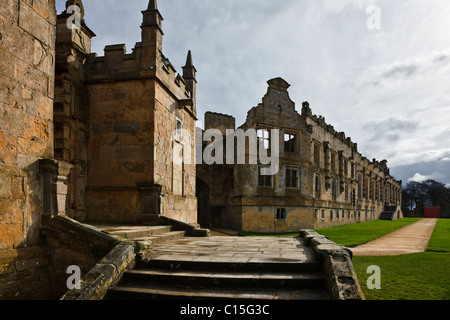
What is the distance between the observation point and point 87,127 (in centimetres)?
1105

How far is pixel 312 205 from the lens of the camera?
27.5m

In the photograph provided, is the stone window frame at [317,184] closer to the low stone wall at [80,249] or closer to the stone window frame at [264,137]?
the stone window frame at [264,137]

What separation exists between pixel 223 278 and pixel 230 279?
0.11 m

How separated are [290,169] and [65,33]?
64.7 ft

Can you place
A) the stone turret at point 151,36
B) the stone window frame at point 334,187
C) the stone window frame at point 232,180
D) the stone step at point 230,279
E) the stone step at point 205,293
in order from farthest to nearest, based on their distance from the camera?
the stone window frame at point 334,187 → the stone window frame at point 232,180 → the stone turret at point 151,36 → the stone step at point 230,279 → the stone step at point 205,293

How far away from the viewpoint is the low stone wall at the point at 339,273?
4.37m

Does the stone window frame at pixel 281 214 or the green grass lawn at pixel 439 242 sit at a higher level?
the stone window frame at pixel 281 214

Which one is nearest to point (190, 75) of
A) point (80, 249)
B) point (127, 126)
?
point (127, 126)

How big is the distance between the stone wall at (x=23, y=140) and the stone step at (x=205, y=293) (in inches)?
94.0

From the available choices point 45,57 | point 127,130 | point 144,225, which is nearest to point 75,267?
point 144,225

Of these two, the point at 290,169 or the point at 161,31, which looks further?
the point at 290,169

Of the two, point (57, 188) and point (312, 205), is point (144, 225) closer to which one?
point (57, 188)

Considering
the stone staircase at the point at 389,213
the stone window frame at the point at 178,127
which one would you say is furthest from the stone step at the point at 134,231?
the stone staircase at the point at 389,213

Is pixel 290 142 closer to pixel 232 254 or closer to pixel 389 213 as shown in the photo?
pixel 232 254
